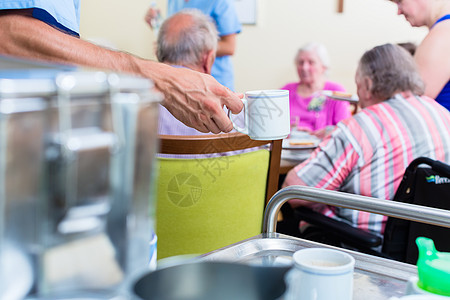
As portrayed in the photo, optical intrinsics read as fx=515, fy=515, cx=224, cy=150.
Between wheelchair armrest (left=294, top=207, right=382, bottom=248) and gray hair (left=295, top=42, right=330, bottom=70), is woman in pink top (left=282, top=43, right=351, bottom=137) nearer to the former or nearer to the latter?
gray hair (left=295, top=42, right=330, bottom=70)

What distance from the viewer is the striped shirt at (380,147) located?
6.03 ft

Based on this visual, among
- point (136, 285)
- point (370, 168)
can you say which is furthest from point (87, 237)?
point (370, 168)

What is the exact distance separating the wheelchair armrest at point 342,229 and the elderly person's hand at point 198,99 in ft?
2.87

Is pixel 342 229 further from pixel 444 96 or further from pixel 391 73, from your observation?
pixel 444 96

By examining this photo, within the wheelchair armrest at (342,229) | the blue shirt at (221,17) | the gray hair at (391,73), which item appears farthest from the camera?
the blue shirt at (221,17)

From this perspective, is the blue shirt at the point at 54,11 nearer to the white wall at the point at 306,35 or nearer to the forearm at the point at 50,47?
the forearm at the point at 50,47

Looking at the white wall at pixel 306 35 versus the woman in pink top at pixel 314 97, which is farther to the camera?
the white wall at pixel 306 35

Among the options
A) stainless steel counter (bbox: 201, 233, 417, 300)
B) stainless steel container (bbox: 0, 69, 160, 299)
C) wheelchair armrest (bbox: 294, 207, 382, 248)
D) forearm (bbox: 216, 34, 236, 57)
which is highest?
forearm (bbox: 216, 34, 236, 57)

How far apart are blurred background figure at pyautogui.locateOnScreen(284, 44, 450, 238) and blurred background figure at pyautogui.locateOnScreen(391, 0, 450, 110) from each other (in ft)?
0.25

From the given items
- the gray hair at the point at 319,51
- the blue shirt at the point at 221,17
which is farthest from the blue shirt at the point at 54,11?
the gray hair at the point at 319,51

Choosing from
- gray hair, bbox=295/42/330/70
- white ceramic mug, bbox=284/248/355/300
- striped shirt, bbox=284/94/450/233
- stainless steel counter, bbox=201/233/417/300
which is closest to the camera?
white ceramic mug, bbox=284/248/355/300

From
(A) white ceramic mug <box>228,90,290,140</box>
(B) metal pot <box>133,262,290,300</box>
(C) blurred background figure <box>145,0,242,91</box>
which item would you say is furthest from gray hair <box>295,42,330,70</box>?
(B) metal pot <box>133,262,290,300</box>

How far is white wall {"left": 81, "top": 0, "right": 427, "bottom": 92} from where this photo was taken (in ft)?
14.0

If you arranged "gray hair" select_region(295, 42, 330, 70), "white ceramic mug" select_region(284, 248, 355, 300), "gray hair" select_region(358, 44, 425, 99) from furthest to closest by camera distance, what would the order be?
"gray hair" select_region(295, 42, 330, 70) < "gray hair" select_region(358, 44, 425, 99) < "white ceramic mug" select_region(284, 248, 355, 300)
